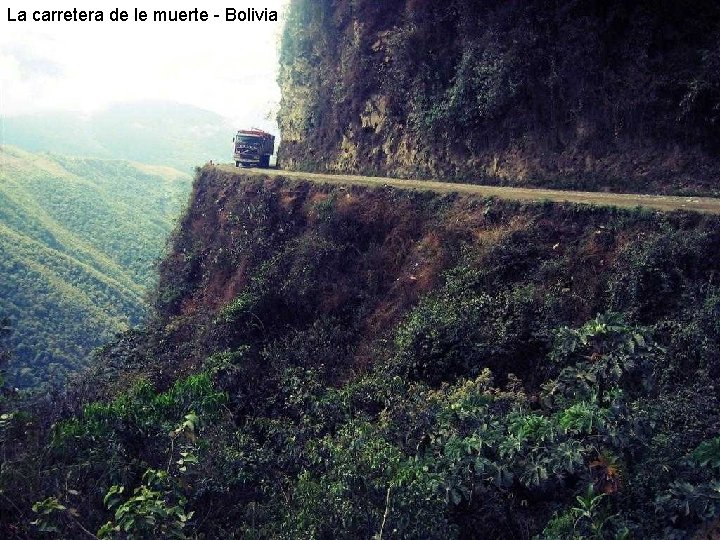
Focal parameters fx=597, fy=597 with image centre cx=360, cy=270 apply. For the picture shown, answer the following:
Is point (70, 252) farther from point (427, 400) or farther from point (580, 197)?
point (427, 400)

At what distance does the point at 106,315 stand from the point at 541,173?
63.1 m

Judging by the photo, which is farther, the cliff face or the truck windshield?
the truck windshield

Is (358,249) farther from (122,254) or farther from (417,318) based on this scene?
(122,254)

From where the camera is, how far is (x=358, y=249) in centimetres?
1372

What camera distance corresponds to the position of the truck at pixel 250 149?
24531 millimetres

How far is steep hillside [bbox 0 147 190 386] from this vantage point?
186 feet

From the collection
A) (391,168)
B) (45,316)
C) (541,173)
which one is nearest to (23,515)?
(541,173)

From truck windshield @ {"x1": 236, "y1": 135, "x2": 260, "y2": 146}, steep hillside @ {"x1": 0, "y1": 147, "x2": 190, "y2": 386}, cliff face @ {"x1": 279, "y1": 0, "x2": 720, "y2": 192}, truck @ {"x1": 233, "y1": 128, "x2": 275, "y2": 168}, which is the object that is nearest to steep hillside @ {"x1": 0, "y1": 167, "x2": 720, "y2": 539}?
cliff face @ {"x1": 279, "y1": 0, "x2": 720, "y2": 192}

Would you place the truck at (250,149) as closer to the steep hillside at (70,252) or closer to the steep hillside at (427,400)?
the steep hillside at (70,252)

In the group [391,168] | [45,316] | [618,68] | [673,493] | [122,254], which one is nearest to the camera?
[673,493]

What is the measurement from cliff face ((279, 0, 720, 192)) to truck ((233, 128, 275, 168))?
6.33 m

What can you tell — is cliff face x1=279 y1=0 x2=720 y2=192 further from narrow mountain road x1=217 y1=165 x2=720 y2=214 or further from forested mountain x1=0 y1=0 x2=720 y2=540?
narrow mountain road x1=217 y1=165 x2=720 y2=214

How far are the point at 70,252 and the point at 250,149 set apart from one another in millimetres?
69632

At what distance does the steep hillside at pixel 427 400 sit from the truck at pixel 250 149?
1130 centimetres
